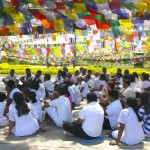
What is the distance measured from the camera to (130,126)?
19.2 ft

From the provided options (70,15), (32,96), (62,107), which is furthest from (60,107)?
(70,15)

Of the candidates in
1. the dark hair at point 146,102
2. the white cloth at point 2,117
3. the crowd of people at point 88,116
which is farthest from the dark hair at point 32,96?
the dark hair at point 146,102

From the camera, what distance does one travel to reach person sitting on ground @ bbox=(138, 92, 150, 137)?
249 inches

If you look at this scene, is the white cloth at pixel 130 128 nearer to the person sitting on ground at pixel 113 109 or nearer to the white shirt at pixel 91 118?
the white shirt at pixel 91 118

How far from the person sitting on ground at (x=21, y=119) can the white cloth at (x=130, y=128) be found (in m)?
1.80

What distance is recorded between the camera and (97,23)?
9.75 metres

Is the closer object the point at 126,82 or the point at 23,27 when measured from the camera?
the point at 126,82

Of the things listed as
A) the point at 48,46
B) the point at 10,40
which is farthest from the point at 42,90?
the point at 10,40

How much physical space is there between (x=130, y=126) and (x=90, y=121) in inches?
29.2

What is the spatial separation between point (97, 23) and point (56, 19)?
4.00 ft

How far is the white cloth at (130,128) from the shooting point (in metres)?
5.81

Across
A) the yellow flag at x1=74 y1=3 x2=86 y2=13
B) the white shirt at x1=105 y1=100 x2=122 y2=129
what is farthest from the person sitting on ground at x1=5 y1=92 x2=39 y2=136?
the yellow flag at x1=74 y1=3 x2=86 y2=13

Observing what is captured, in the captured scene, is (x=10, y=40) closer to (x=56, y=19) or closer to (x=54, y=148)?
(x=56, y=19)

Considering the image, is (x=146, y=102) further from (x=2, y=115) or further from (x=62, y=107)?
(x=2, y=115)
